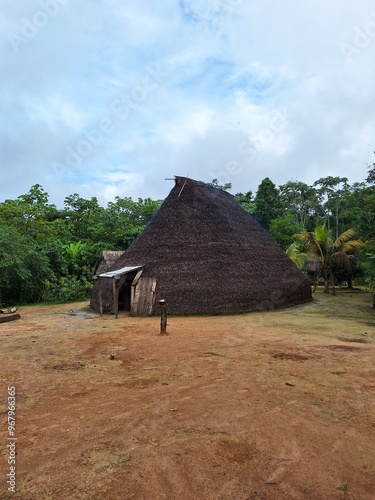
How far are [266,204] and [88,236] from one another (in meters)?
20.7

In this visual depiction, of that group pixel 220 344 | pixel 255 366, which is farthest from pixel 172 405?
pixel 220 344

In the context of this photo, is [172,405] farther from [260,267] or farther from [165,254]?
[260,267]

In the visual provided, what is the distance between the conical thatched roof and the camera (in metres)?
13.2

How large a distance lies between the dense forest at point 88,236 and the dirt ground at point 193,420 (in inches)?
377

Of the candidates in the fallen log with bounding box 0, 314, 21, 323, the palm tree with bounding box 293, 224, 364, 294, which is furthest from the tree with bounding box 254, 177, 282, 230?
the fallen log with bounding box 0, 314, 21, 323

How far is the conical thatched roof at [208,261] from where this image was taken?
43.4ft

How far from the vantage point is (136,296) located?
1334cm

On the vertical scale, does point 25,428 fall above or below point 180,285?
below

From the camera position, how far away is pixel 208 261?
46.3ft

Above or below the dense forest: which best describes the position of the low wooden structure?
below

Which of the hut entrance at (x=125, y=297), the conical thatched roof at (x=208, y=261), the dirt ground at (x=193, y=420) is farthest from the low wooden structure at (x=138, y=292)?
the dirt ground at (x=193, y=420)

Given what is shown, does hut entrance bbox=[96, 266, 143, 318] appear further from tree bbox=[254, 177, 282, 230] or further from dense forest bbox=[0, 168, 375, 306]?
tree bbox=[254, 177, 282, 230]

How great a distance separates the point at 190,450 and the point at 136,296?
10.5 metres

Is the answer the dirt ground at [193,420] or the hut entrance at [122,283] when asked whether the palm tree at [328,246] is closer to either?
the hut entrance at [122,283]
